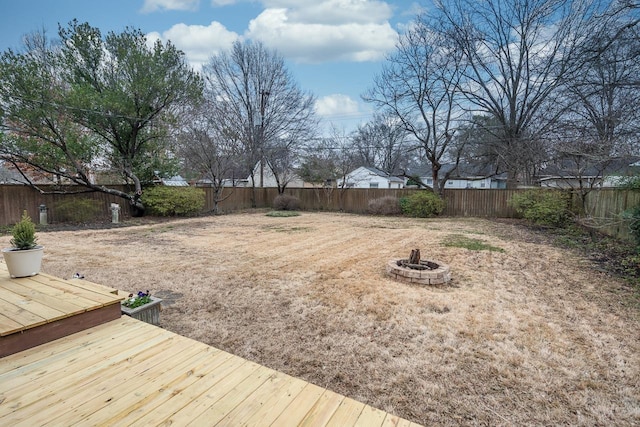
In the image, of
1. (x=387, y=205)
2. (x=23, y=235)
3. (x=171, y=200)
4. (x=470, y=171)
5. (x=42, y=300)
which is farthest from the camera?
(x=470, y=171)

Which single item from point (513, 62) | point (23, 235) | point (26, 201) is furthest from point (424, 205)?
point (26, 201)

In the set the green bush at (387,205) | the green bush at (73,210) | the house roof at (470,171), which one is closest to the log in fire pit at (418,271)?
the green bush at (387,205)

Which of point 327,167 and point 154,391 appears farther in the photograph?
point 327,167

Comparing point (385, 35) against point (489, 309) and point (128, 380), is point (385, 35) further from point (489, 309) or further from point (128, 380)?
point (128, 380)

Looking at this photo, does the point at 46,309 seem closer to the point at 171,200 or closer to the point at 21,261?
the point at 21,261

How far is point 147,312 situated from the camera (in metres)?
2.57

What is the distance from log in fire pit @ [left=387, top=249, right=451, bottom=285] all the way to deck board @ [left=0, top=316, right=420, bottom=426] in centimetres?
255

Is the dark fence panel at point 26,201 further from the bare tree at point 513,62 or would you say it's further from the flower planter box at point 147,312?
the bare tree at point 513,62

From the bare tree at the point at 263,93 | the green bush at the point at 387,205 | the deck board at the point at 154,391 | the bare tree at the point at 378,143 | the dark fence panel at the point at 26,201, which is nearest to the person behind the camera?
the deck board at the point at 154,391

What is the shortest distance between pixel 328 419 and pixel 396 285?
2513 mm

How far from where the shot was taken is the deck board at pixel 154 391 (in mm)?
1335

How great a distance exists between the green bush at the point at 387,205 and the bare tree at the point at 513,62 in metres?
4.48

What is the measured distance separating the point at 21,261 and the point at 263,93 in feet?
54.2

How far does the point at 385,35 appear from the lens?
40.4ft
